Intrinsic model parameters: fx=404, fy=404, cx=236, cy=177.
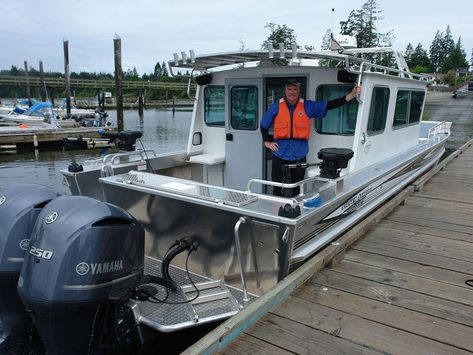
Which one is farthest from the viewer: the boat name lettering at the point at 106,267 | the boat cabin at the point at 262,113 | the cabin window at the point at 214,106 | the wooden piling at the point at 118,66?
the wooden piling at the point at 118,66

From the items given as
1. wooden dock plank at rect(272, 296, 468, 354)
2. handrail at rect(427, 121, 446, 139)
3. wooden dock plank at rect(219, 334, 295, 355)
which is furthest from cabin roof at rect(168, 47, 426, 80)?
handrail at rect(427, 121, 446, 139)

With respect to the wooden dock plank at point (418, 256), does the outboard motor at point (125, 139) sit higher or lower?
higher

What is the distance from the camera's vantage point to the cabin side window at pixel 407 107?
5.77 metres

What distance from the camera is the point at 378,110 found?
16.2 ft

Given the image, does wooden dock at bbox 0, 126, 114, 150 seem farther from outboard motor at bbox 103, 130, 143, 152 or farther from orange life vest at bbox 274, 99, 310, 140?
orange life vest at bbox 274, 99, 310, 140

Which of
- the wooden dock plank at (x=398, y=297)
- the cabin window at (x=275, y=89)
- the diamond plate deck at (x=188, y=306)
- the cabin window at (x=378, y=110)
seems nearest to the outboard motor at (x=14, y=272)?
the diamond plate deck at (x=188, y=306)

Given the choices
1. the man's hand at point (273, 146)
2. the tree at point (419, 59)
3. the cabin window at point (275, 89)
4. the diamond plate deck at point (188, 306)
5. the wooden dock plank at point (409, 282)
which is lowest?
the diamond plate deck at point (188, 306)

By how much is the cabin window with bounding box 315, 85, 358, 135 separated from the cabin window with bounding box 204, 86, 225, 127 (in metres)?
1.44

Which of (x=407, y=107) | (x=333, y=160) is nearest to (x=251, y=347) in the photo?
(x=333, y=160)

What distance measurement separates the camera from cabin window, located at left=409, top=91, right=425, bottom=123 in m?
6.54

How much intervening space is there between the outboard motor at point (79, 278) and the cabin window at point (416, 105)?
5.45 m

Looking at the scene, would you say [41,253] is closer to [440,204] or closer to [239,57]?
[239,57]

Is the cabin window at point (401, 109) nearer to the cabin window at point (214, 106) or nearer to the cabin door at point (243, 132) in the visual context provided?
the cabin door at point (243, 132)

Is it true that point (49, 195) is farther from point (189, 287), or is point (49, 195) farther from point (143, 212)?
point (189, 287)
